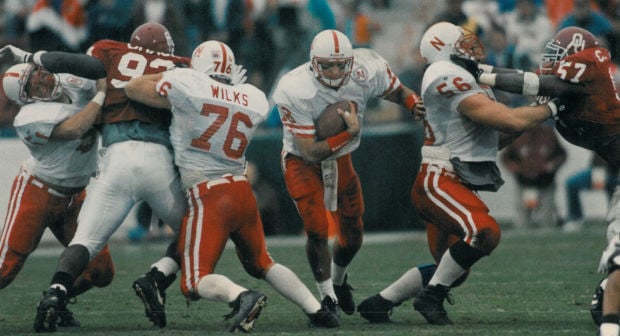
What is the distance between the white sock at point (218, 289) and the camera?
20.9 feet

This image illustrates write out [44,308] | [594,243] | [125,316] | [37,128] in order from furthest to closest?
[594,243] < [125,316] < [37,128] < [44,308]

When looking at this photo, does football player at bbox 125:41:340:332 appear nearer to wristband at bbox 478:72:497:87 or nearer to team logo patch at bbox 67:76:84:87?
team logo patch at bbox 67:76:84:87

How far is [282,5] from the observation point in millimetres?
13883

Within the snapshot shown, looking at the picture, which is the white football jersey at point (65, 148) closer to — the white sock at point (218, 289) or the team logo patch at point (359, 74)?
the white sock at point (218, 289)

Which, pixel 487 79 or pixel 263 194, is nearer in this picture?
pixel 487 79

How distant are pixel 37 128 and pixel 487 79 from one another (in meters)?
2.41

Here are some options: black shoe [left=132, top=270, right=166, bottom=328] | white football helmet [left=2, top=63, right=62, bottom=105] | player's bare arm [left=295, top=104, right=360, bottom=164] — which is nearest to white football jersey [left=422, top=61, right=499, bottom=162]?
player's bare arm [left=295, top=104, right=360, bottom=164]

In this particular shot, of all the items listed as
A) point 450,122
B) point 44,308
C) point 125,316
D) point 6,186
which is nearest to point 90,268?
point 125,316

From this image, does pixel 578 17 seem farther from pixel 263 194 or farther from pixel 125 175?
pixel 125 175

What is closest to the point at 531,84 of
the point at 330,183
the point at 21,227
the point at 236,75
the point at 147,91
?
the point at 330,183

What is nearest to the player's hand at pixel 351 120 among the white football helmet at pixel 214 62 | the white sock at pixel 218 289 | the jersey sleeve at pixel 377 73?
the jersey sleeve at pixel 377 73

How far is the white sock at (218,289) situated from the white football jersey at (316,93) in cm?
105

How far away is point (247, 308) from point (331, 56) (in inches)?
60.4

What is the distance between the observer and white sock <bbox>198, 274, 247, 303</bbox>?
6.37 metres
